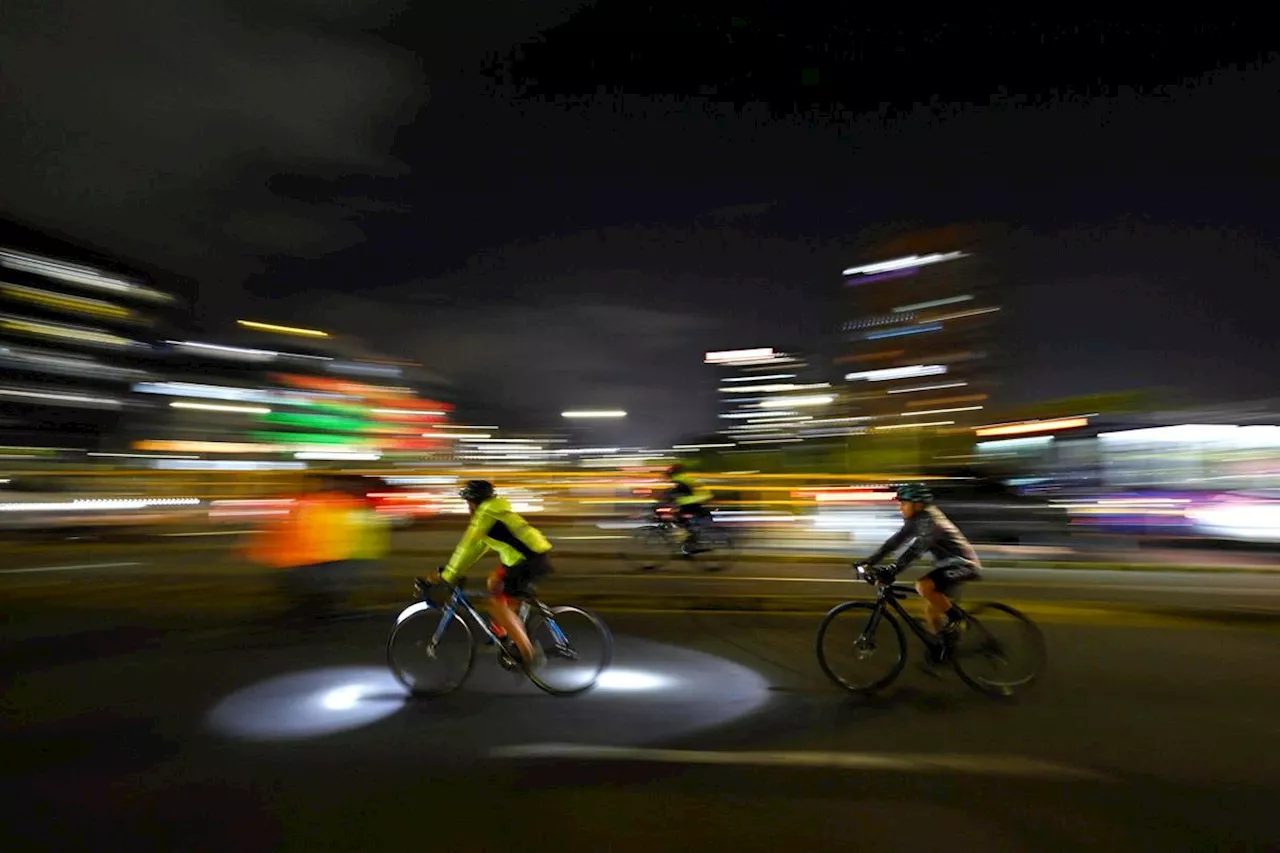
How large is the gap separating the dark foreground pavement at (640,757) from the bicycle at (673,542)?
8734 mm

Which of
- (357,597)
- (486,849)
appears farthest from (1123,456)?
(486,849)

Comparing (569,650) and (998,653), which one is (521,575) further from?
(998,653)

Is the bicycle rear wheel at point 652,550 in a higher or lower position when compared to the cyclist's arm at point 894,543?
lower

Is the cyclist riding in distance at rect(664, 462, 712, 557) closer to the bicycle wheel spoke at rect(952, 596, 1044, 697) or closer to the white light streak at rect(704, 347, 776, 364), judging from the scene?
the bicycle wheel spoke at rect(952, 596, 1044, 697)

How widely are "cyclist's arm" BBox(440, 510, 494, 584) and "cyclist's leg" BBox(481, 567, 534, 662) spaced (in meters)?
0.23

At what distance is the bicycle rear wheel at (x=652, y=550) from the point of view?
16.9 meters

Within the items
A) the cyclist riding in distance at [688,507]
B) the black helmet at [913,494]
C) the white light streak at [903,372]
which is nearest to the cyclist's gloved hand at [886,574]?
the black helmet at [913,494]

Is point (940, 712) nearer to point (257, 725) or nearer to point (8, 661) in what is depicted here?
point (257, 725)

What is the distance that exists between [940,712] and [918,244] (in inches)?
5245

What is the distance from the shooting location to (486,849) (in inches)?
154

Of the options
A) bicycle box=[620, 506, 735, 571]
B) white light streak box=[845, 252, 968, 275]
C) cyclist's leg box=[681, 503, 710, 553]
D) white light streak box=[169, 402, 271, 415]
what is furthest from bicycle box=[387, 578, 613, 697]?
white light streak box=[845, 252, 968, 275]

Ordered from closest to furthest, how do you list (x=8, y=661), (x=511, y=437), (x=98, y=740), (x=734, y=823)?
1. (x=734, y=823)
2. (x=98, y=740)
3. (x=8, y=661)
4. (x=511, y=437)

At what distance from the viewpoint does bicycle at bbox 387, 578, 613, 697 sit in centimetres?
681

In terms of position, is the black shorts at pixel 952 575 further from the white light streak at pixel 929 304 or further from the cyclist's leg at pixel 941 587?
the white light streak at pixel 929 304
